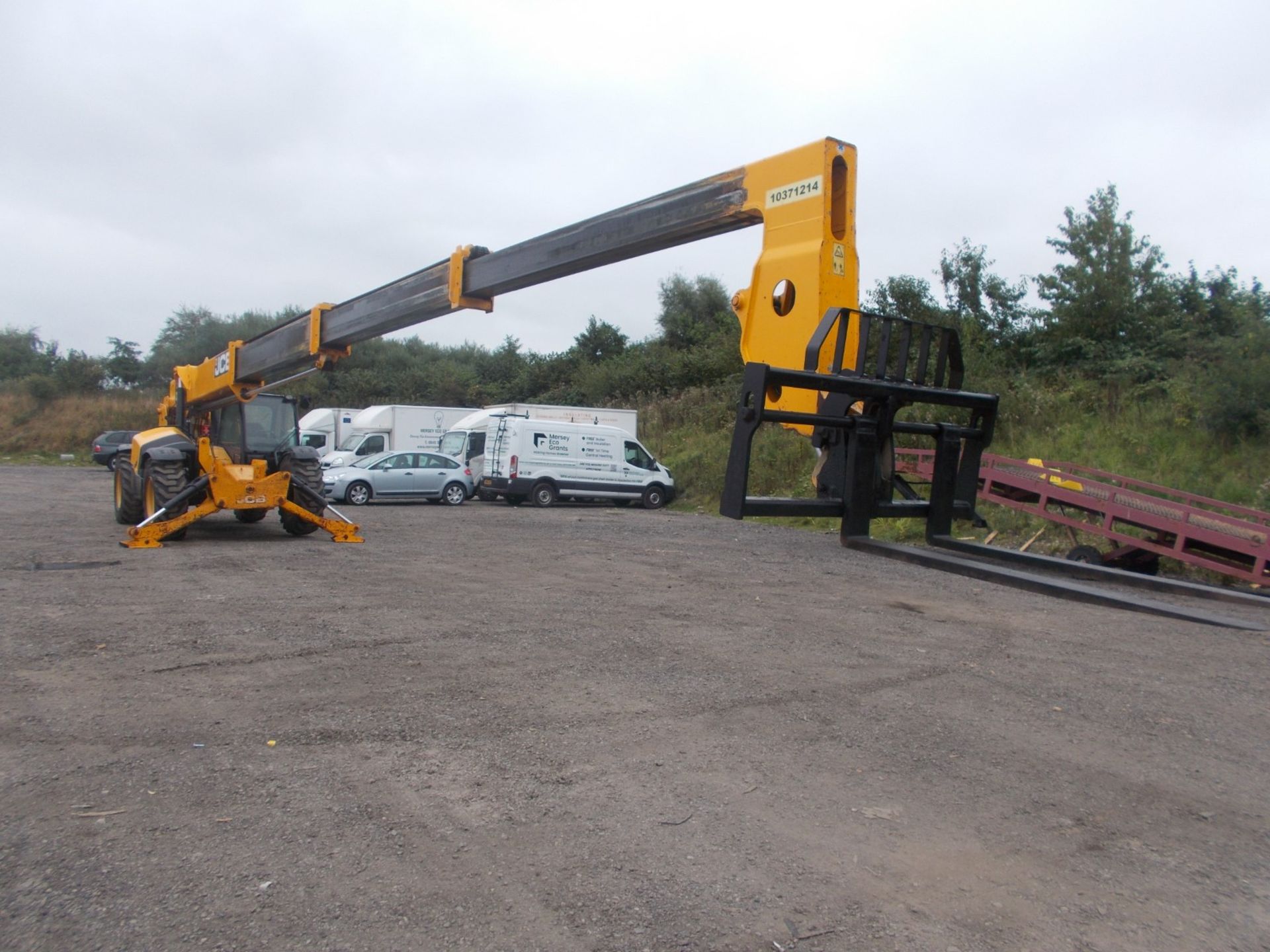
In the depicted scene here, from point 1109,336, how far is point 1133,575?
18534 millimetres

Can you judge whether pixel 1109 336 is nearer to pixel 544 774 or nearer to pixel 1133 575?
pixel 1133 575

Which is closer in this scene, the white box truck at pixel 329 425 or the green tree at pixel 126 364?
the white box truck at pixel 329 425

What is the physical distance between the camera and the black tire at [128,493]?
44.7 feet

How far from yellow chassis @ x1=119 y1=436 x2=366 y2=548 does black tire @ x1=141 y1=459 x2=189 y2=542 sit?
0.16 meters

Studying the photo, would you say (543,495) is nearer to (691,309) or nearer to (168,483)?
(168,483)

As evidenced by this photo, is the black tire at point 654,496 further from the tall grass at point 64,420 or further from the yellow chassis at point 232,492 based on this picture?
the tall grass at point 64,420

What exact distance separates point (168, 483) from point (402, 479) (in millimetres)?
9962

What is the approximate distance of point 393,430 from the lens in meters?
26.7

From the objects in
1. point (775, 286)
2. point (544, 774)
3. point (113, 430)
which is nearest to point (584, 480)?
point (775, 286)

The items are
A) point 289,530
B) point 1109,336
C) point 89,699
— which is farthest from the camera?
point 1109,336

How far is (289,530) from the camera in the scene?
44.2 feet

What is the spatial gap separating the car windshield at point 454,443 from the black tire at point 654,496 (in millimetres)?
5325

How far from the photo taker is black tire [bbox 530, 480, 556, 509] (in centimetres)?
2244

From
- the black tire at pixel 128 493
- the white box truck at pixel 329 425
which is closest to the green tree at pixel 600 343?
the white box truck at pixel 329 425
